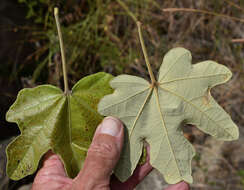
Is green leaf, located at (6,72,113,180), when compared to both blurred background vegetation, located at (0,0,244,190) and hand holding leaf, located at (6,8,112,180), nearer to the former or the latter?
hand holding leaf, located at (6,8,112,180)

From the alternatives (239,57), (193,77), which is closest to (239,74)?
(239,57)

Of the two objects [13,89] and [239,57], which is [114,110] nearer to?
[13,89]

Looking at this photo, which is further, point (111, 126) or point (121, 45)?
point (121, 45)

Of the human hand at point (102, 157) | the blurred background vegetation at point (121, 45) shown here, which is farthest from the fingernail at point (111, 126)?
the blurred background vegetation at point (121, 45)

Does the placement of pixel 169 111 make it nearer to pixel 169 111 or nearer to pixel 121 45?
pixel 169 111

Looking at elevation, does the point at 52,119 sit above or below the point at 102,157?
above

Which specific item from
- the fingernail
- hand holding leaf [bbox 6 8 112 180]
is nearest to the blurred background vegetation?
hand holding leaf [bbox 6 8 112 180]

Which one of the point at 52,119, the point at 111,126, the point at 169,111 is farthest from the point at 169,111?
the point at 52,119
